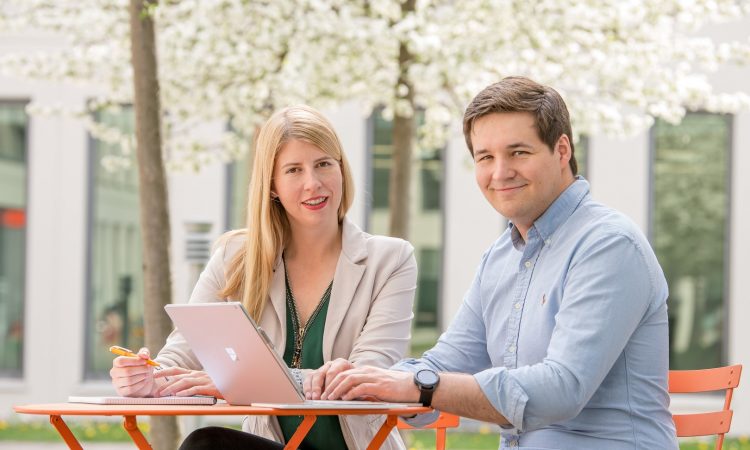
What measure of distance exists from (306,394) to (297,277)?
0.93 metres

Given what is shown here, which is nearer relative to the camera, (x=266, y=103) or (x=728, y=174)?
(x=266, y=103)

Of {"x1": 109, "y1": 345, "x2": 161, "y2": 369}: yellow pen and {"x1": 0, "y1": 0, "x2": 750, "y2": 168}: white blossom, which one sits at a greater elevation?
{"x1": 0, "y1": 0, "x2": 750, "y2": 168}: white blossom

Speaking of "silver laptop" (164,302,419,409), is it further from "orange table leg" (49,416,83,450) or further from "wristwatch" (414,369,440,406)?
"orange table leg" (49,416,83,450)

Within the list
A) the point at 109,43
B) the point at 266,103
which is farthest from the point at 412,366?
the point at 109,43

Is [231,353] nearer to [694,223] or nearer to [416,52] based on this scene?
[416,52]

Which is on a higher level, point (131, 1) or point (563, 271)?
point (131, 1)

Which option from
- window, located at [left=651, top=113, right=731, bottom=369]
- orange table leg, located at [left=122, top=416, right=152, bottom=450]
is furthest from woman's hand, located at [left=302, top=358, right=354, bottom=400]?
window, located at [left=651, top=113, right=731, bottom=369]

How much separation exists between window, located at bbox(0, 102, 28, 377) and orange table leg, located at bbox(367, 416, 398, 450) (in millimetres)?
10889

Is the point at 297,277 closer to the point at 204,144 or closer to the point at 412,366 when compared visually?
the point at 412,366

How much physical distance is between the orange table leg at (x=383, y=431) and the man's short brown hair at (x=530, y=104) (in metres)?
0.82

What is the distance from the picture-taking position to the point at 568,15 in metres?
9.31

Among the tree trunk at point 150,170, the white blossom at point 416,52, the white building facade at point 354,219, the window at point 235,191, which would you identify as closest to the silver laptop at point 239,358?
the tree trunk at point 150,170

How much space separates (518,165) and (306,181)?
106 centimetres

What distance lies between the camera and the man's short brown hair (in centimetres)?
344
